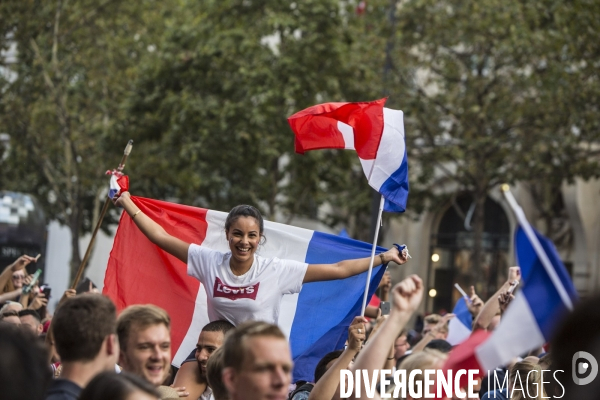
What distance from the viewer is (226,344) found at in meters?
4.09

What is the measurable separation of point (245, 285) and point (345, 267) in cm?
76

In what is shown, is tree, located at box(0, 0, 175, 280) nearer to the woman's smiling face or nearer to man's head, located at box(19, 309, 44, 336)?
man's head, located at box(19, 309, 44, 336)

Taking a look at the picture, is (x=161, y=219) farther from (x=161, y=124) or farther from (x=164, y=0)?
(x=164, y=0)

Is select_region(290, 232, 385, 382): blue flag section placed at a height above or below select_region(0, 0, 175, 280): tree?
below

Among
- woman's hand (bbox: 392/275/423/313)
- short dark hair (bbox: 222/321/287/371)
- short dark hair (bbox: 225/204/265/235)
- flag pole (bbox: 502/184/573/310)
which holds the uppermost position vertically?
short dark hair (bbox: 225/204/265/235)

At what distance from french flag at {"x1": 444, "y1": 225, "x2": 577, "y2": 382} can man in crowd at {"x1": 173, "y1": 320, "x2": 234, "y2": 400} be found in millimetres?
2341

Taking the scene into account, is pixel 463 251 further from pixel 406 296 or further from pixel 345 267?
pixel 406 296

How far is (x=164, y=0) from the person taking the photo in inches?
1044

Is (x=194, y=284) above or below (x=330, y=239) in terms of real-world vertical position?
below

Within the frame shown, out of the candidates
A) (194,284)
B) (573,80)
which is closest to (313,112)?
(194,284)

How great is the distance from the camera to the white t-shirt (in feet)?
20.8

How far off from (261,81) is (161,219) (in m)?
14.6

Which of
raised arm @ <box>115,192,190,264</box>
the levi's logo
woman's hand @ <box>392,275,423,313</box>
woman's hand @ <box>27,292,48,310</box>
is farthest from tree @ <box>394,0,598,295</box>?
woman's hand @ <box>392,275,423,313</box>

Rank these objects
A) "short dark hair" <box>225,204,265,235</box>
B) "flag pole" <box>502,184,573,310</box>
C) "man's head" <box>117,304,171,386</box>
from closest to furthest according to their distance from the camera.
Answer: "flag pole" <box>502,184,573,310</box> < "man's head" <box>117,304,171,386</box> < "short dark hair" <box>225,204,265,235</box>
